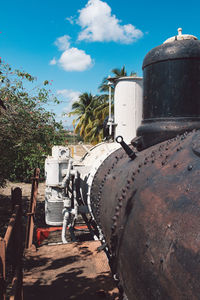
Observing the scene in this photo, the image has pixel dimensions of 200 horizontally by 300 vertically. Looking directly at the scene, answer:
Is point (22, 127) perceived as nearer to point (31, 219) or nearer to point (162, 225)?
point (31, 219)

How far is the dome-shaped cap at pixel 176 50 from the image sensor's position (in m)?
2.65

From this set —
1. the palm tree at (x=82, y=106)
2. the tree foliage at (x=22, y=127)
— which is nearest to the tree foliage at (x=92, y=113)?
the palm tree at (x=82, y=106)

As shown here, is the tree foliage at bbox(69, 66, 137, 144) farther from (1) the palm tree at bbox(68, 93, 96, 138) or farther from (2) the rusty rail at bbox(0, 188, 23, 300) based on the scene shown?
(2) the rusty rail at bbox(0, 188, 23, 300)

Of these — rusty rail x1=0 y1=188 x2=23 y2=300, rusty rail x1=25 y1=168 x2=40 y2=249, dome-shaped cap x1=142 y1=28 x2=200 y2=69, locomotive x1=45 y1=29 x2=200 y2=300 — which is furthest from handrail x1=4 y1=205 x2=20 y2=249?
rusty rail x1=25 y1=168 x2=40 y2=249

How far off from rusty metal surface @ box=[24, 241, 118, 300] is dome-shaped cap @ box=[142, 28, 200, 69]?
10.7 ft

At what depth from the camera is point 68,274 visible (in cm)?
432

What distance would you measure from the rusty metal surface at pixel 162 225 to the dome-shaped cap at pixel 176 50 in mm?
1154

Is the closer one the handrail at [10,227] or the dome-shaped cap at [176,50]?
the handrail at [10,227]

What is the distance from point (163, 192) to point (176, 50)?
5.71ft

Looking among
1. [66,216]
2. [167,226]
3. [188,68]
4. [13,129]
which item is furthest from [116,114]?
[167,226]

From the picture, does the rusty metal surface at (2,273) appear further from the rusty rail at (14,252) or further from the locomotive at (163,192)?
the locomotive at (163,192)

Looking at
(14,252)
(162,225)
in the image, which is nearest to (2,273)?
(14,252)

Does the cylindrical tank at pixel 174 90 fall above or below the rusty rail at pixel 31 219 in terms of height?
above

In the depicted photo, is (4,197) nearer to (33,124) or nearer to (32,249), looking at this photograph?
(33,124)
